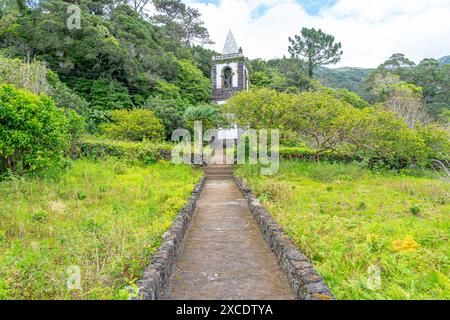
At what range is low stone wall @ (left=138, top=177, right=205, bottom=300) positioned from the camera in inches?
132

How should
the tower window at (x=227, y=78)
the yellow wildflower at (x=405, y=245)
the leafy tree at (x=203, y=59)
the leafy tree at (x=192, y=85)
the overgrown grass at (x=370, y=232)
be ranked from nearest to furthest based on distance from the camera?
the overgrown grass at (x=370, y=232) → the yellow wildflower at (x=405, y=245) → the tower window at (x=227, y=78) → the leafy tree at (x=192, y=85) → the leafy tree at (x=203, y=59)

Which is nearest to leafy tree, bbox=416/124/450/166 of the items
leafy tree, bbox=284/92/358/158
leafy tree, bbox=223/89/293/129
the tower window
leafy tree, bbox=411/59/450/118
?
leafy tree, bbox=284/92/358/158

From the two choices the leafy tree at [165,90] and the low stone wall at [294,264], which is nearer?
the low stone wall at [294,264]

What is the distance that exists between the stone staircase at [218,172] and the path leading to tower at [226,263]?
5.80 metres

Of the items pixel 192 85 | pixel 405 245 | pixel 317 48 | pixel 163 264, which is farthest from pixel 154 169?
pixel 317 48

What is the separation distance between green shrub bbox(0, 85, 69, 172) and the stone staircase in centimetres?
622

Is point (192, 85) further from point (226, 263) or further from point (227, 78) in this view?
point (226, 263)

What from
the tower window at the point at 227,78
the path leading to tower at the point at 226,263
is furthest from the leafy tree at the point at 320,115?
the tower window at the point at 227,78

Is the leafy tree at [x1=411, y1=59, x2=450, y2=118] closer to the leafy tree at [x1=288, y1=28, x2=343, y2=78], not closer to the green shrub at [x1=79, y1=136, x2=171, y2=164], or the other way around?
the leafy tree at [x1=288, y1=28, x2=343, y2=78]

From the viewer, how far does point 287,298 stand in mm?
3723

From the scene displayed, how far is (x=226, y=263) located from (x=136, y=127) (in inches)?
589

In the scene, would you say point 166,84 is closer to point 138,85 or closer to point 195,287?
point 138,85

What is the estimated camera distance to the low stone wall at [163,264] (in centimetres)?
336

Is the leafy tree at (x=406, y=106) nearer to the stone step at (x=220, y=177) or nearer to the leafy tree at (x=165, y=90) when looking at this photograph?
the leafy tree at (x=165, y=90)
